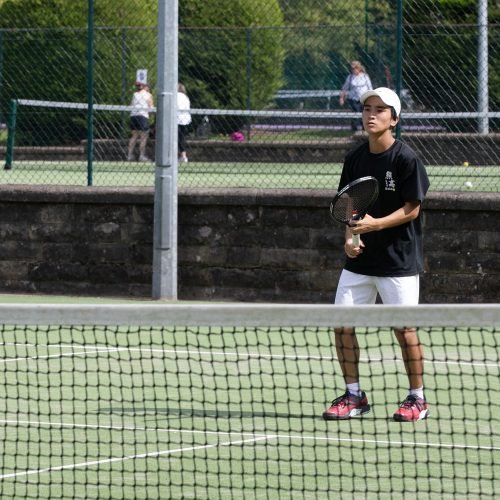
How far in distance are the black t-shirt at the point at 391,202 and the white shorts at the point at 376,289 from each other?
39mm

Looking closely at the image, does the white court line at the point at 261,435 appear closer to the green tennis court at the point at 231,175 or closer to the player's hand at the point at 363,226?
the player's hand at the point at 363,226

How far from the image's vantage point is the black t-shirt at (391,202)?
27.3 feet

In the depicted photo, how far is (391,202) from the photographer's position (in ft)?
27.5

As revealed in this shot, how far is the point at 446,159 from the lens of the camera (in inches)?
645

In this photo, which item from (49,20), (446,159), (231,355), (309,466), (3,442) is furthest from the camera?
(49,20)

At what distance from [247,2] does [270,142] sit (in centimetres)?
399

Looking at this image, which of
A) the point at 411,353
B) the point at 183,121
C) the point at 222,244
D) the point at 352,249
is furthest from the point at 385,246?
the point at 183,121

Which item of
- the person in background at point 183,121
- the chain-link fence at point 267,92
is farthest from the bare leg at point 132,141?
the person in background at point 183,121

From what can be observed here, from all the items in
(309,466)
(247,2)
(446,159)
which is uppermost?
(247,2)

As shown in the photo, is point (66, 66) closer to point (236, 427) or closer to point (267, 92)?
point (267, 92)

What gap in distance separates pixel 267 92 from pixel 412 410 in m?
10.5

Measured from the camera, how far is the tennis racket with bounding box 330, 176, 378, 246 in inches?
324

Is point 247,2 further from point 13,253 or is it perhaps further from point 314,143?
point 13,253

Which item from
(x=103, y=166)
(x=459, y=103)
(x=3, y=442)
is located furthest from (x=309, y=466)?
(x=103, y=166)
